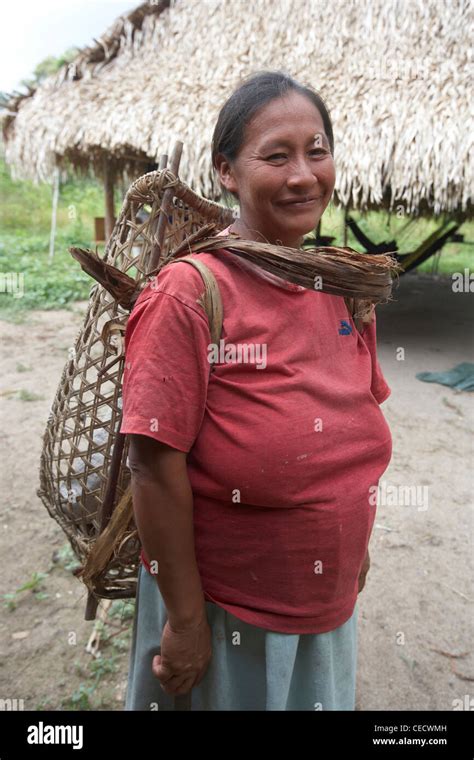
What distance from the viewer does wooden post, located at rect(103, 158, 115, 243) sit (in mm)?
6263

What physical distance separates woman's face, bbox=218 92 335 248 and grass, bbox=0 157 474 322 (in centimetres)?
525

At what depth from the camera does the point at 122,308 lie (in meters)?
1.16

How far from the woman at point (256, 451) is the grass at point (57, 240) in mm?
5296

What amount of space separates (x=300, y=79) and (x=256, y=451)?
482cm

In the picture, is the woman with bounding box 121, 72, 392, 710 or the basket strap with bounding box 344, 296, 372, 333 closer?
the woman with bounding box 121, 72, 392, 710

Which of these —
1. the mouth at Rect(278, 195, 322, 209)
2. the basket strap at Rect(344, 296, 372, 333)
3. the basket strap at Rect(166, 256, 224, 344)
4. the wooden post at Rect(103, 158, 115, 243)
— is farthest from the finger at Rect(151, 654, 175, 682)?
the wooden post at Rect(103, 158, 115, 243)

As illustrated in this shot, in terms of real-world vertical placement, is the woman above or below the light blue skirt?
above

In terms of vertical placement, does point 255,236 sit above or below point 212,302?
above

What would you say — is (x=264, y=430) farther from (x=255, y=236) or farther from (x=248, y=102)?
(x=248, y=102)

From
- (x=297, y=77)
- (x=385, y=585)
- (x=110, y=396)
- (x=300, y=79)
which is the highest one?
(x=297, y=77)

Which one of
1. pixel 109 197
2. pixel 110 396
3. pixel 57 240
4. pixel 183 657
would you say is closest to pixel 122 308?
pixel 110 396

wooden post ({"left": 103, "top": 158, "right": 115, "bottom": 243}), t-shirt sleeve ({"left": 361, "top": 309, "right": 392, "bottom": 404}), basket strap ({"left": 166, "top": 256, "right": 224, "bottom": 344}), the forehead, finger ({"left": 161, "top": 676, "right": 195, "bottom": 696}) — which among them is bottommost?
finger ({"left": 161, "top": 676, "right": 195, "bottom": 696})

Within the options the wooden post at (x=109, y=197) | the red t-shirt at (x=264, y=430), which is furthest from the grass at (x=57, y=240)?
the red t-shirt at (x=264, y=430)

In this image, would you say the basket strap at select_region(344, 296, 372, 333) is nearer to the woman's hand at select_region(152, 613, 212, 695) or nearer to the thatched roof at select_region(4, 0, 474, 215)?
the woman's hand at select_region(152, 613, 212, 695)
